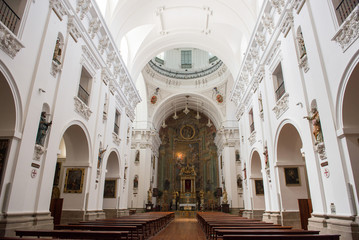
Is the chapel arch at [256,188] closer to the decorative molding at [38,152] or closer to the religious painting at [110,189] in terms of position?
the religious painting at [110,189]

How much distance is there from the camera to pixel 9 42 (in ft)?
18.1

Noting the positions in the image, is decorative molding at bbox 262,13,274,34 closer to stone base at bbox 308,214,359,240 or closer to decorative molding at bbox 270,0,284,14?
decorative molding at bbox 270,0,284,14

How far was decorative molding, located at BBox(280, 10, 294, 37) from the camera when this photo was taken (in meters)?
7.91

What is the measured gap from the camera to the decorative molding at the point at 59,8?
7.36 metres

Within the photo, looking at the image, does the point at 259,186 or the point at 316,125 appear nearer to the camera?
the point at 316,125

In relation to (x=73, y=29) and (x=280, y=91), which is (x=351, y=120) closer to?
(x=280, y=91)

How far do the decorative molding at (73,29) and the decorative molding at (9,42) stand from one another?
297 centimetres

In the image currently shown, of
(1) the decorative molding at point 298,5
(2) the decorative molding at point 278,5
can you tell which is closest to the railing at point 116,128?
(2) the decorative molding at point 278,5

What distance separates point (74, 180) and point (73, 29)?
5574 mm

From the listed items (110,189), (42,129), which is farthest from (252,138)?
(42,129)

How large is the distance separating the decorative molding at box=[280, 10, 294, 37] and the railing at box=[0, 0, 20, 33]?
7665mm

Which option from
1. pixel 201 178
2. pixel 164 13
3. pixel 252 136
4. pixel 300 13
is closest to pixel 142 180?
pixel 201 178

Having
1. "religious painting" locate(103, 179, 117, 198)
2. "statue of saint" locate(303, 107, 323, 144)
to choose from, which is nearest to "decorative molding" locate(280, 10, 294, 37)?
"statue of saint" locate(303, 107, 323, 144)

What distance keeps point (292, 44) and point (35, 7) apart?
7.52 metres
